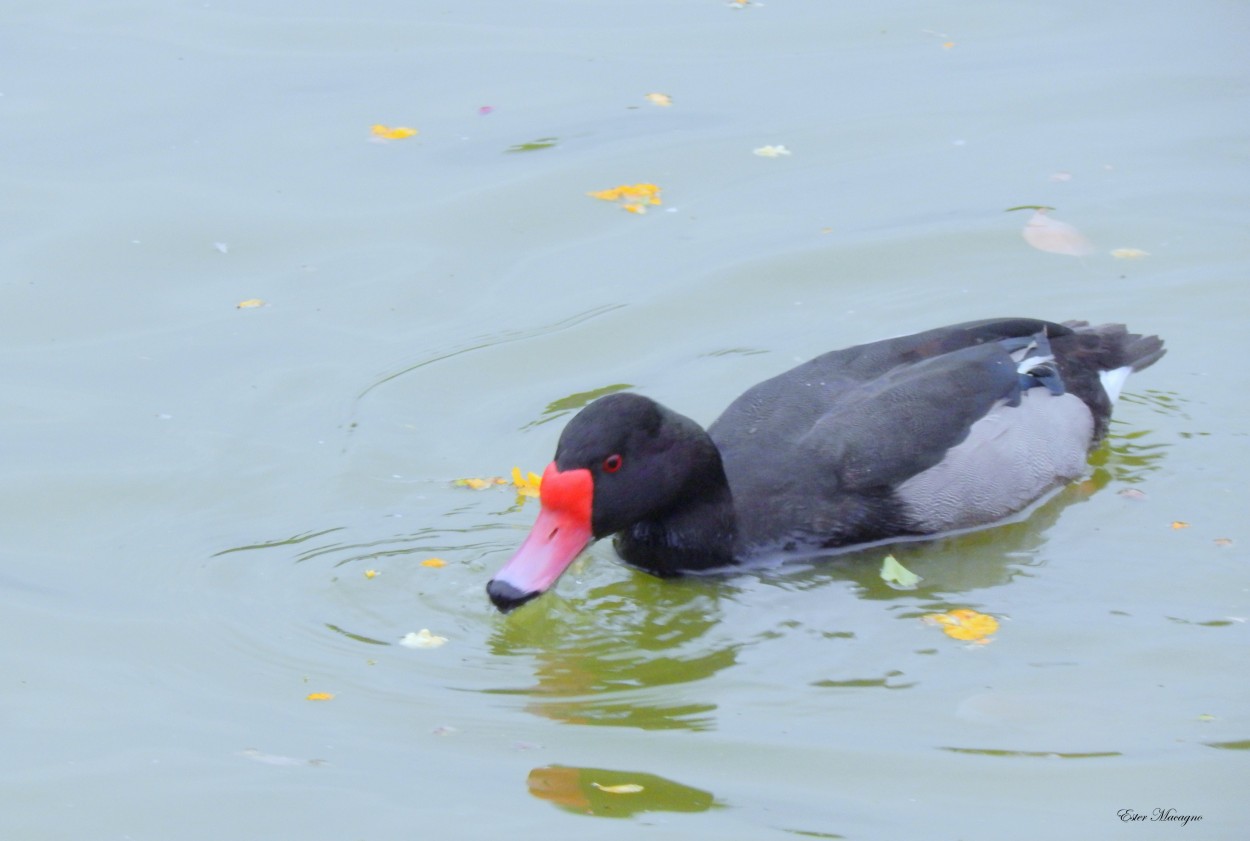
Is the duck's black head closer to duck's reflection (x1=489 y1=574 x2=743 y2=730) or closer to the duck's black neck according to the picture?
the duck's black neck

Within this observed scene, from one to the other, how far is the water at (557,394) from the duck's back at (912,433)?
0.78ft

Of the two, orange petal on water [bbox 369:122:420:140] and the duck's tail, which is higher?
orange petal on water [bbox 369:122:420:140]

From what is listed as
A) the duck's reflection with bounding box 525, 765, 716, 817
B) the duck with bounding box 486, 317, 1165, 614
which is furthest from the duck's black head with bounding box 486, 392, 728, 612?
the duck's reflection with bounding box 525, 765, 716, 817

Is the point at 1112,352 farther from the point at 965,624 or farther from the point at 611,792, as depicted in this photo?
the point at 611,792

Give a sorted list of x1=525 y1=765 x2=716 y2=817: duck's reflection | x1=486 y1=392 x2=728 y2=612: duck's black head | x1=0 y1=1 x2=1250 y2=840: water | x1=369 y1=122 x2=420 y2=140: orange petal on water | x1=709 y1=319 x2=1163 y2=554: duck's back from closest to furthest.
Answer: x1=525 y1=765 x2=716 y2=817: duck's reflection < x1=0 y1=1 x2=1250 y2=840: water < x1=486 y1=392 x2=728 y2=612: duck's black head < x1=709 y1=319 x2=1163 y2=554: duck's back < x1=369 y1=122 x2=420 y2=140: orange petal on water

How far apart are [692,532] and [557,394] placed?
190 centimetres

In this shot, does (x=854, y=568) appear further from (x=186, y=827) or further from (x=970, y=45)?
(x=970, y=45)

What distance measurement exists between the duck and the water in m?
0.22

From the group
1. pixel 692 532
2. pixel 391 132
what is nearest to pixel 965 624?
pixel 692 532

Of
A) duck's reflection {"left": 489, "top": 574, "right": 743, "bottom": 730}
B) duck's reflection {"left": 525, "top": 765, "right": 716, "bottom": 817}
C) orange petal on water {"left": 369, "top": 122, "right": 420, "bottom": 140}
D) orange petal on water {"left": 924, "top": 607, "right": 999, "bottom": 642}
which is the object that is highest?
orange petal on water {"left": 369, "top": 122, "right": 420, "bottom": 140}

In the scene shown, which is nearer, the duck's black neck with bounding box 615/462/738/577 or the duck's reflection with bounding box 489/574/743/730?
the duck's reflection with bounding box 489/574/743/730

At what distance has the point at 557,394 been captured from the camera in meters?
9.55

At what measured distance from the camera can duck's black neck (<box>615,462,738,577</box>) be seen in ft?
26.0

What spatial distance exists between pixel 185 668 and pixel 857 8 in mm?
9935
